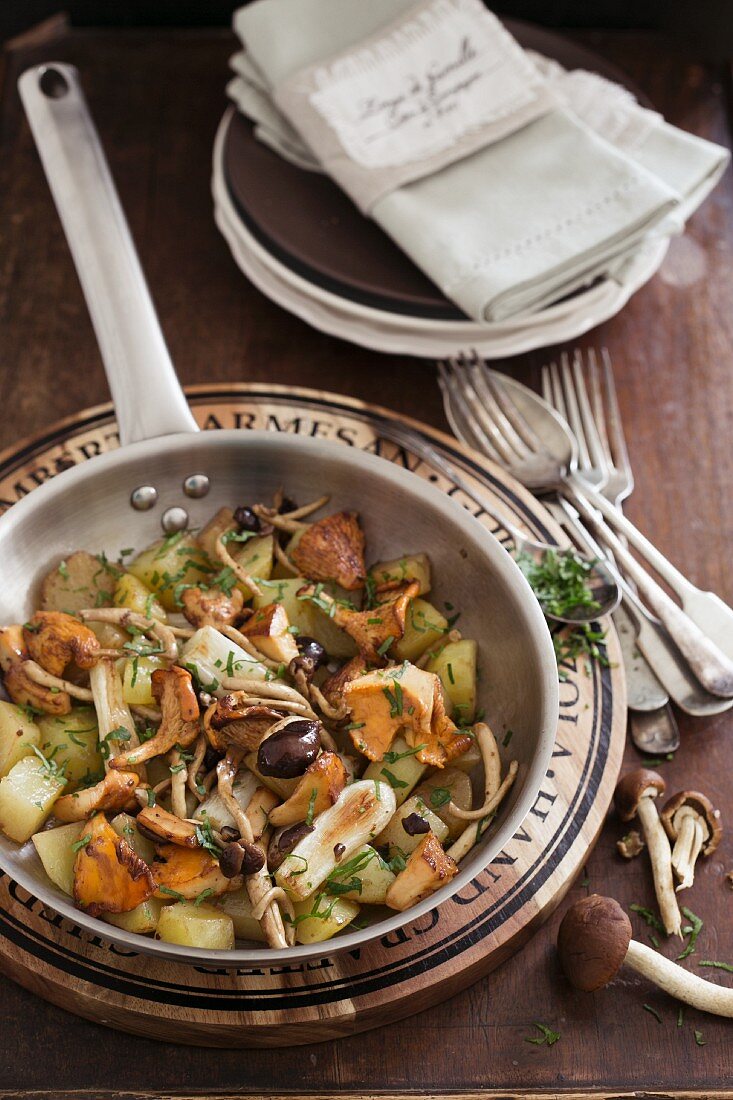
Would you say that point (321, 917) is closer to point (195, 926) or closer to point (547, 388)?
point (195, 926)

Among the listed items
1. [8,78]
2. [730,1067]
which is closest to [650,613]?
[730,1067]

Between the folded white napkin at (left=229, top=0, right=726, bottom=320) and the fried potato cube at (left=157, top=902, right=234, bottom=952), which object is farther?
the folded white napkin at (left=229, top=0, right=726, bottom=320)

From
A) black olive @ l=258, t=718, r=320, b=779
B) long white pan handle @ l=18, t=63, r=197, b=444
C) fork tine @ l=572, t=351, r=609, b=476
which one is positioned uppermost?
long white pan handle @ l=18, t=63, r=197, b=444

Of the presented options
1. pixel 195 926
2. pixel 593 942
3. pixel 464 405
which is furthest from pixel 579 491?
pixel 195 926

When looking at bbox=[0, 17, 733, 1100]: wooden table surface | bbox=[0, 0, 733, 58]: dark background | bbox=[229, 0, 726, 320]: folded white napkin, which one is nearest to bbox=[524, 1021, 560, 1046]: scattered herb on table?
bbox=[0, 17, 733, 1100]: wooden table surface

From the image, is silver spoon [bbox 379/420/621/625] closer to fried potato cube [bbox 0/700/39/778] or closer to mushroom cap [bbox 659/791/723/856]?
mushroom cap [bbox 659/791/723/856]

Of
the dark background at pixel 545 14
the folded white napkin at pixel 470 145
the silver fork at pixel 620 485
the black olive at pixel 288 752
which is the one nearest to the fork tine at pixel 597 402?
the silver fork at pixel 620 485
